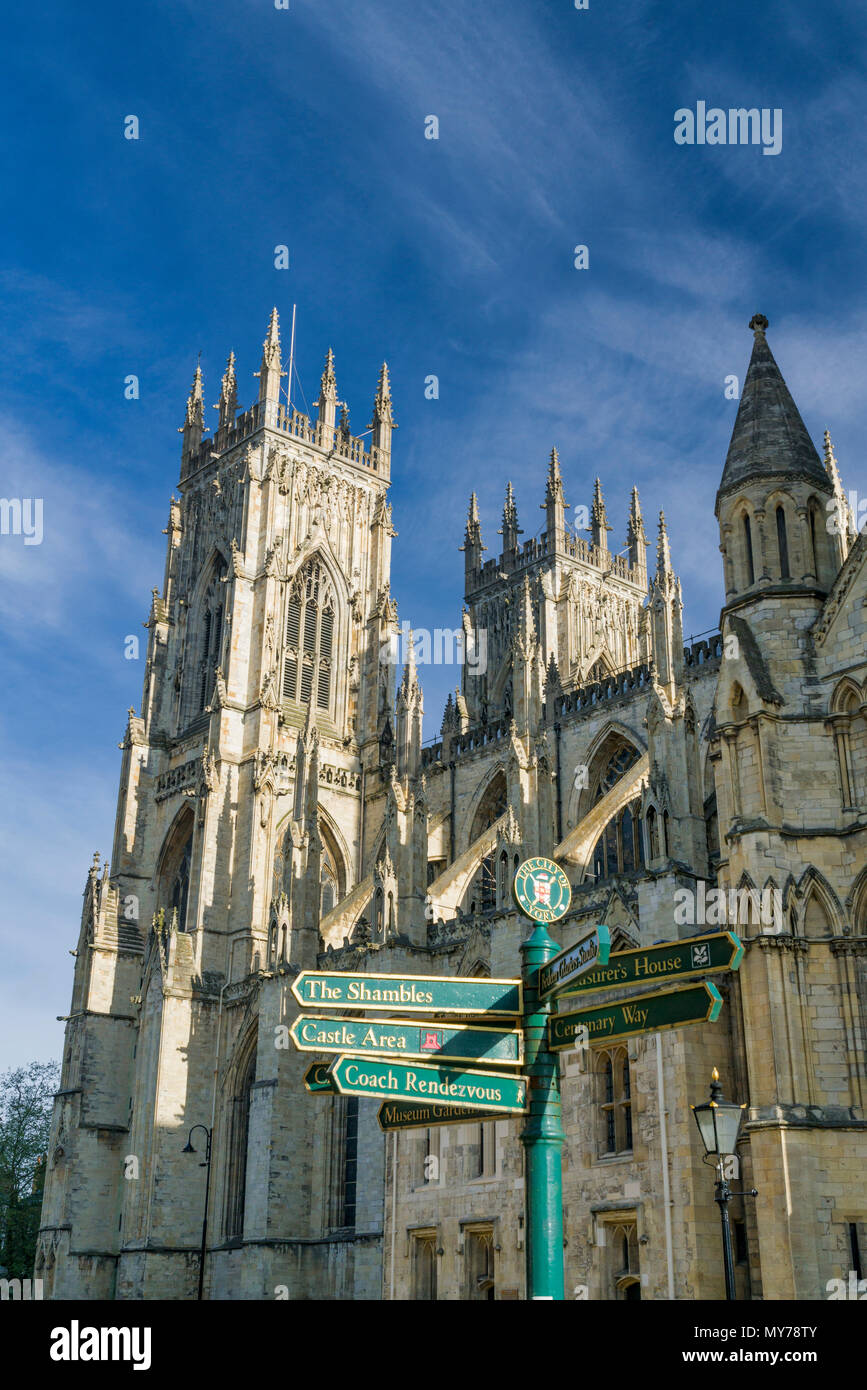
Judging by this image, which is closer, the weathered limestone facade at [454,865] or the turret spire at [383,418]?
the weathered limestone facade at [454,865]

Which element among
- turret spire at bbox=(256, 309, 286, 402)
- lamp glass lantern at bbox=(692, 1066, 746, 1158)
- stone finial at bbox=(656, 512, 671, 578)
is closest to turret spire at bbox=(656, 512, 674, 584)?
stone finial at bbox=(656, 512, 671, 578)

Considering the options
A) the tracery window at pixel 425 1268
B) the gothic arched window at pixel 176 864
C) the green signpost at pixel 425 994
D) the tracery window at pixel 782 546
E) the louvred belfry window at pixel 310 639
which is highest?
the louvred belfry window at pixel 310 639

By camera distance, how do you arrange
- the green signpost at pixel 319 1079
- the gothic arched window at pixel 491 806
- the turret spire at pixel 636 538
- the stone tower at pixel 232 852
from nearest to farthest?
the green signpost at pixel 319 1079 → the stone tower at pixel 232 852 → the gothic arched window at pixel 491 806 → the turret spire at pixel 636 538

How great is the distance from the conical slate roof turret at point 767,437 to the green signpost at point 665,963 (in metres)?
11.7

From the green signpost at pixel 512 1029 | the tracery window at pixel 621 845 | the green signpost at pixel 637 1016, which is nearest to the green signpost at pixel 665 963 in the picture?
the green signpost at pixel 512 1029

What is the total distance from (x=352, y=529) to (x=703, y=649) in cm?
1741

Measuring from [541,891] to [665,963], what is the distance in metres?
1.08

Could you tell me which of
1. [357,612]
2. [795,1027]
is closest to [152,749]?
[357,612]

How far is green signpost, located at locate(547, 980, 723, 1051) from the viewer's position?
809 centimetres

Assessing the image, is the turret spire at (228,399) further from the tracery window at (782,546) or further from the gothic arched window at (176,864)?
the tracery window at (782,546)

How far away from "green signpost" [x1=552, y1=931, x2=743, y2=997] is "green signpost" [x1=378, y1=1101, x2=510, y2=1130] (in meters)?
1.00

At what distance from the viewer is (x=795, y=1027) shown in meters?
15.8

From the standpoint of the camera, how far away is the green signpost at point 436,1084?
841 centimetres
